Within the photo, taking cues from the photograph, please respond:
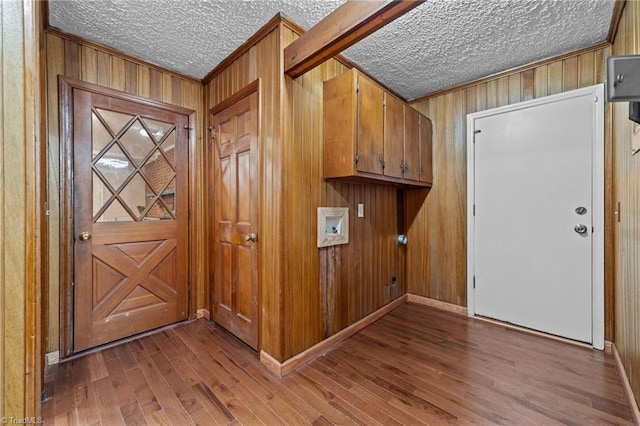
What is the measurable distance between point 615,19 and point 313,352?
3.32 metres

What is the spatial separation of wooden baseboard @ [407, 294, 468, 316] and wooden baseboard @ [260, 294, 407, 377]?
30.3 inches

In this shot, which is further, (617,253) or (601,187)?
(601,187)

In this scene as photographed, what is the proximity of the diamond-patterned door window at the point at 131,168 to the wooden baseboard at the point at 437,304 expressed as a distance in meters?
2.99

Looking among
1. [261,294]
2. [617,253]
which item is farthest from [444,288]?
[261,294]

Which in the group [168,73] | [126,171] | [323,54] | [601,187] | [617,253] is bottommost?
[617,253]

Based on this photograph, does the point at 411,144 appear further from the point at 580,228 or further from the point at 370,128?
the point at 580,228

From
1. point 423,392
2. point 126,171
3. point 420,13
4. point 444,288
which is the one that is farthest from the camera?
point 444,288

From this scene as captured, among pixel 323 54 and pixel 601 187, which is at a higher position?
pixel 323 54

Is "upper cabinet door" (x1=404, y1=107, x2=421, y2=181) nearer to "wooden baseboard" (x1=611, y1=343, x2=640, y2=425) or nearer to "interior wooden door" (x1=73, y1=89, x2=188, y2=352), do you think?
"wooden baseboard" (x1=611, y1=343, x2=640, y2=425)

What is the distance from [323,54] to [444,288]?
2.78 metres

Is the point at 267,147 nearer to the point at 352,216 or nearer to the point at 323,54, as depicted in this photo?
the point at 323,54

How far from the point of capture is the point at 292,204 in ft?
6.48

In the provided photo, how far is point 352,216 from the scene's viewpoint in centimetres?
250

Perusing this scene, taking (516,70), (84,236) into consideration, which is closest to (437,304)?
(516,70)
